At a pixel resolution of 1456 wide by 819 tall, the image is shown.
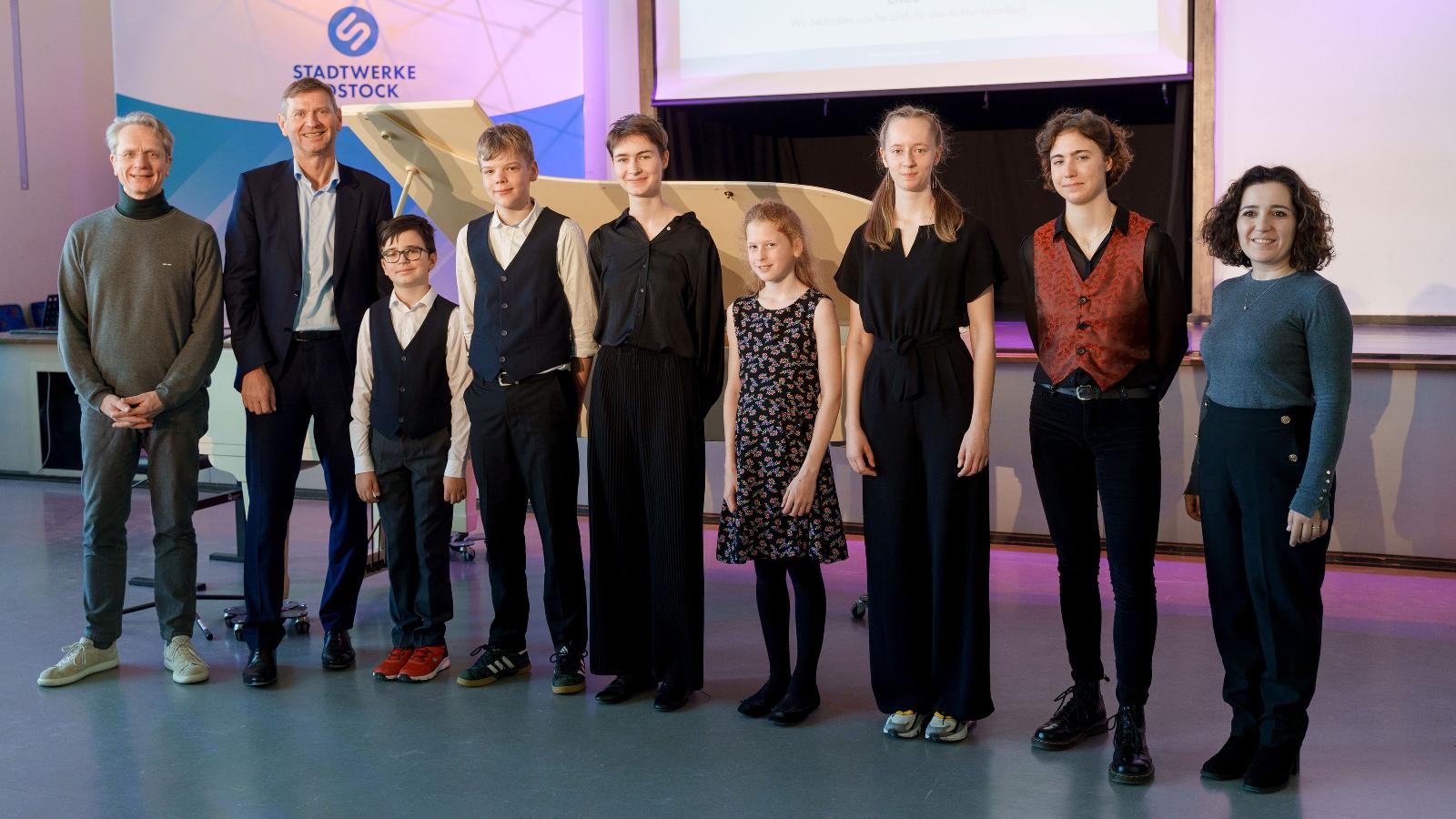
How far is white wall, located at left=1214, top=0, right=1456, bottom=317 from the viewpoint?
15.7ft

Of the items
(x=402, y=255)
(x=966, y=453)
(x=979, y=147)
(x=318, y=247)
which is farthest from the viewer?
(x=979, y=147)

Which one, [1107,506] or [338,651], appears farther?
[338,651]

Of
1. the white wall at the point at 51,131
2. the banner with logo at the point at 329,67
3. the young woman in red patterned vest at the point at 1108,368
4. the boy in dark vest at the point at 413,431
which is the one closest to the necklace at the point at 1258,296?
the young woman in red patterned vest at the point at 1108,368

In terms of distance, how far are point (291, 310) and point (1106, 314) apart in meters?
2.13

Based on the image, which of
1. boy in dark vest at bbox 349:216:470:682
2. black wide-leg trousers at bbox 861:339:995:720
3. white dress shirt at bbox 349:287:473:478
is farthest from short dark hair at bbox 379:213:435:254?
black wide-leg trousers at bbox 861:339:995:720

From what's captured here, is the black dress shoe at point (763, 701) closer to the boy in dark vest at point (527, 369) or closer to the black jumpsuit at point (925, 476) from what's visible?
the black jumpsuit at point (925, 476)

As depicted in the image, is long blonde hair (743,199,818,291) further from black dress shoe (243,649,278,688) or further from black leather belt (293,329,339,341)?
black dress shoe (243,649,278,688)

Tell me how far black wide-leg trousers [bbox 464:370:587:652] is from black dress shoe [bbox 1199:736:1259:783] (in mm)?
1569

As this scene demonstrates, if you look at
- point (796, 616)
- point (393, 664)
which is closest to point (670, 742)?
point (796, 616)

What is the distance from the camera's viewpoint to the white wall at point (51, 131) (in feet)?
23.8

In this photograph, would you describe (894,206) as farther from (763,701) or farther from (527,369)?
(763,701)

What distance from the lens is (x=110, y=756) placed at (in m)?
2.97

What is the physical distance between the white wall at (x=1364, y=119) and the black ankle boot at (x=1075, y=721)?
2.64 m

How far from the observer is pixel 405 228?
3479 mm
